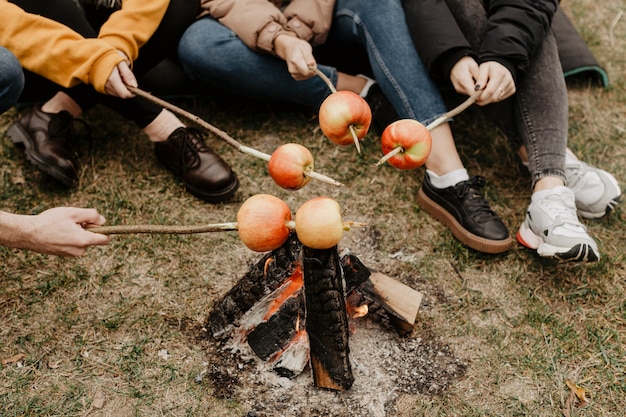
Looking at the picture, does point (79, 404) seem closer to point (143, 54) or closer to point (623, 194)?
point (143, 54)

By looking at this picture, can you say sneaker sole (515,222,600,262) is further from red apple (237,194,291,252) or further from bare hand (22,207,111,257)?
bare hand (22,207,111,257)

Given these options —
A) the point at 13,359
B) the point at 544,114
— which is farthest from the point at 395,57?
the point at 13,359

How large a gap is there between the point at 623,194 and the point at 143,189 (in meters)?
2.48

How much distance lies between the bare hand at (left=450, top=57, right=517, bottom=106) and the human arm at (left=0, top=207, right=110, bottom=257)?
1.58m

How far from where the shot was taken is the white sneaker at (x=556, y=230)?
2.35 m

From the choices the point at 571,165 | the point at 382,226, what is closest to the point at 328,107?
the point at 382,226

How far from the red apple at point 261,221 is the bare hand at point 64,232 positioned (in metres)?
0.47

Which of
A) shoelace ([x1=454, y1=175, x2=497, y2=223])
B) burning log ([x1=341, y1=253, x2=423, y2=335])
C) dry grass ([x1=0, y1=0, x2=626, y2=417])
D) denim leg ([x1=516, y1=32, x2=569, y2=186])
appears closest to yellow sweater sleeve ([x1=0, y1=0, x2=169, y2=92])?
dry grass ([x1=0, y1=0, x2=626, y2=417])

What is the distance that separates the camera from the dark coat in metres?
2.47

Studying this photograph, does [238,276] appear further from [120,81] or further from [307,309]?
[120,81]

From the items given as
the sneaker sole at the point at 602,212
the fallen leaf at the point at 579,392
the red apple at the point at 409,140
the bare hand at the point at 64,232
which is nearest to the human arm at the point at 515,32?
the sneaker sole at the point at 602,212

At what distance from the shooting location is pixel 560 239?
2395 millimetres

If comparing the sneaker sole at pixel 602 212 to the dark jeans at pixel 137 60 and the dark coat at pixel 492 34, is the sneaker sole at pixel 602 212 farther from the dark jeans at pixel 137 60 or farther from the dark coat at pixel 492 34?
the dark jeans at pixel 137 60

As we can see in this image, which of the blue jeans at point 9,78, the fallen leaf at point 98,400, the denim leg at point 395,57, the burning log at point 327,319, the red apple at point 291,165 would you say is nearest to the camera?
the red apple at point 291,165
